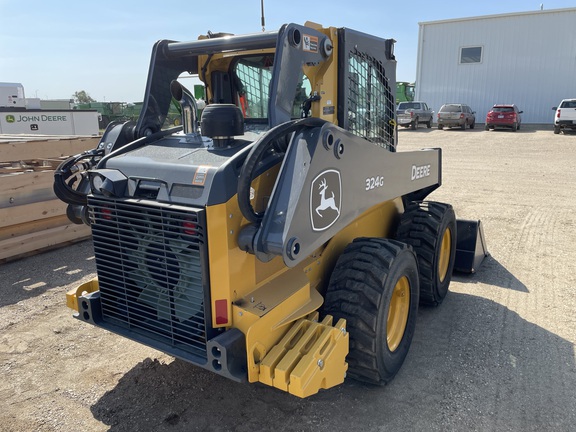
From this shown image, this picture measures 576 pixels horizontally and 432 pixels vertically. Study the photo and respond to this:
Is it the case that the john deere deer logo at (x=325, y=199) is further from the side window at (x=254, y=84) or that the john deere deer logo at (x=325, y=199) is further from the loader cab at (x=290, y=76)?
the side window at (x=254, y=84)

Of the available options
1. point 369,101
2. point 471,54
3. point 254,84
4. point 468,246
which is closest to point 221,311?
point 254,84

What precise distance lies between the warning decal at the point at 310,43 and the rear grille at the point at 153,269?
1.31 meters

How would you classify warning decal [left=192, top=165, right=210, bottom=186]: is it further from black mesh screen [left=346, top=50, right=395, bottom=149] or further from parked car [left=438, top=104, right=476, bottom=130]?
parked car [left=438, top=104, right=476, bottom=130]

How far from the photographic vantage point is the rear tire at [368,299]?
310cm

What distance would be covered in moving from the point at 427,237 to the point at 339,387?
178cm

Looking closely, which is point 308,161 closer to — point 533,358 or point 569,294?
point 533,358

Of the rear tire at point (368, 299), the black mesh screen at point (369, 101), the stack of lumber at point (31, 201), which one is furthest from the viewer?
the stack of lumber at point (31, 201)

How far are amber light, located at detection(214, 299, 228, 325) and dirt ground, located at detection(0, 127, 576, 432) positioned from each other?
2.72 ft

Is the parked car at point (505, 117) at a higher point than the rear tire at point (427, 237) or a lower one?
higher

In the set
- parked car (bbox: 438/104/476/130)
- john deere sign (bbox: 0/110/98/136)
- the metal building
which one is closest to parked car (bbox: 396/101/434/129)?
parked car (bbox: 438/104/476/130)

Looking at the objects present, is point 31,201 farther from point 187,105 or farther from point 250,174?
point 250,174

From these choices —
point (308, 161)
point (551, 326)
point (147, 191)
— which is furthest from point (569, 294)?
point (147, 191)

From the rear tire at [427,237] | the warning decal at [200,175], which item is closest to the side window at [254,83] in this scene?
the warning decal at [200,175]

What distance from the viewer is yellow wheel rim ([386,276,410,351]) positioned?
12.0 feet
